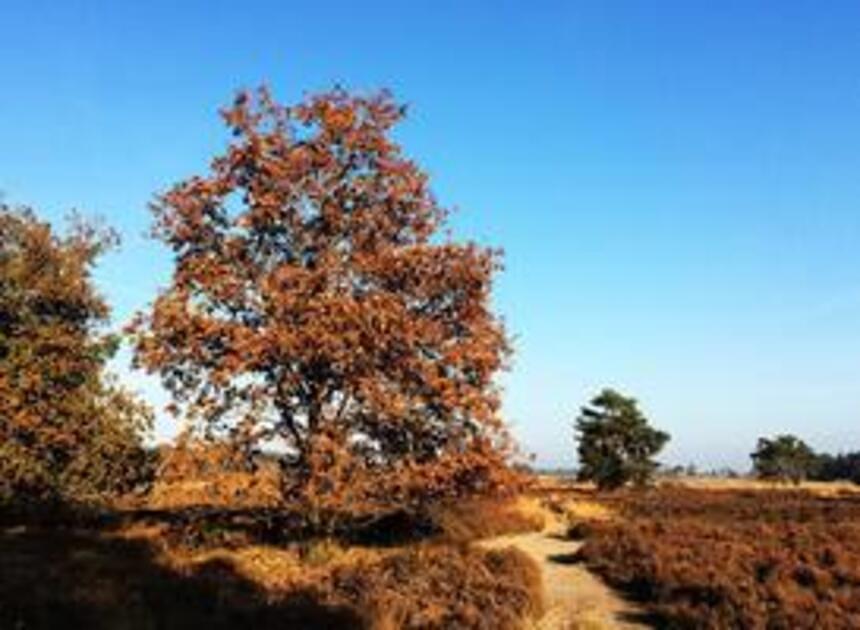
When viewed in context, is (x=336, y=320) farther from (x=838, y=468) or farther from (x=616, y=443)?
(x=838, y=468)

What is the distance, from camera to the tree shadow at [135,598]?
1764 cm

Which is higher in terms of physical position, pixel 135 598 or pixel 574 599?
pixel 135 598

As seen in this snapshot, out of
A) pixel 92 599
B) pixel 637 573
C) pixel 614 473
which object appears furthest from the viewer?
pixel 614 473

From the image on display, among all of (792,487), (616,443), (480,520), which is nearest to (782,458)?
(792,487)

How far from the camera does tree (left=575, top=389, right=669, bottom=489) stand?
91.6 metres

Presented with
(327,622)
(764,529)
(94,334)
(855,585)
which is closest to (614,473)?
(764,529)

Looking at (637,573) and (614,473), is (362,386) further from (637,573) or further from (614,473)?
(614,473)

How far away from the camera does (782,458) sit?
128 m

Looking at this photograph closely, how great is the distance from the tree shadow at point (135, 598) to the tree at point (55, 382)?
499 centimetres

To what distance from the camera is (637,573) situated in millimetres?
25781

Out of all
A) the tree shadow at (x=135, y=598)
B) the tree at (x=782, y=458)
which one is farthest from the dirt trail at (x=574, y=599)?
the tree at (x=782, y=458)

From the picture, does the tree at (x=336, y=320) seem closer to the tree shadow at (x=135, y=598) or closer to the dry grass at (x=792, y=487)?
the tree shadow at (x=135, y=598)

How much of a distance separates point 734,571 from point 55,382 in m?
19.3

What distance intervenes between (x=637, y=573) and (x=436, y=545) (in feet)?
23.6
